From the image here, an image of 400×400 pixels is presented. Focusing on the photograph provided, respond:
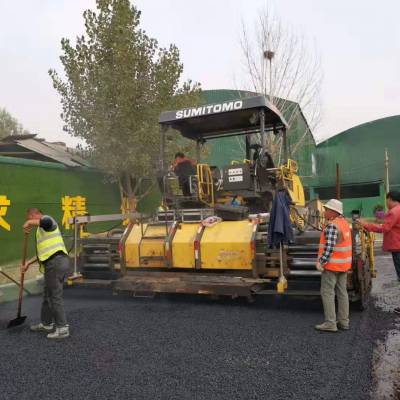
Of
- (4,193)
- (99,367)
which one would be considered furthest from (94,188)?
(99,367)

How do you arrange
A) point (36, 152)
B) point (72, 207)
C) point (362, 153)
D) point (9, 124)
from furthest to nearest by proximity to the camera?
point (9, 124)
point (362, 153)
point (36, 152)
point (72, 207)

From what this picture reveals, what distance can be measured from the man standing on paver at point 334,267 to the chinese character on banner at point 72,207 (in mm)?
7942

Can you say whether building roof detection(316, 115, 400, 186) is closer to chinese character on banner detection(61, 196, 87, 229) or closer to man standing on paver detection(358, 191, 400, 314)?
chinese character on banner detection(61, 196, 87, 229)

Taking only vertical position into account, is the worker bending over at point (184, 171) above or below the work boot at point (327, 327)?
above

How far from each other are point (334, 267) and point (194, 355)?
1832mm

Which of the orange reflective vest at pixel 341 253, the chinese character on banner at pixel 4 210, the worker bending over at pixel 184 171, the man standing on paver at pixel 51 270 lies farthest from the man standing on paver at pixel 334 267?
the chinese character on banner at pixel 4 210

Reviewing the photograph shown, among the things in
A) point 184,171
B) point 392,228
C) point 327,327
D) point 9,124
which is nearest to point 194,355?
point 327,327

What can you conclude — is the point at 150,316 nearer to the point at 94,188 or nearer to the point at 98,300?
the point at 98,300

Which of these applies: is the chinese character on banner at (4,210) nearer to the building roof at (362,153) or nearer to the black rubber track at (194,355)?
the black rubber track at (194,355)

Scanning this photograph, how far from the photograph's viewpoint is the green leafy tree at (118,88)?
11.4 m

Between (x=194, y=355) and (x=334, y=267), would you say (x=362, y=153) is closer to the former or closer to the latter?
(x=334, y=267)

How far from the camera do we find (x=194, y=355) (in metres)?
4.17

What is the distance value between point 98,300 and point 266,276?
262cm

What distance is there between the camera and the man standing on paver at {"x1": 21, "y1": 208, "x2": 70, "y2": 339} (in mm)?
4895
